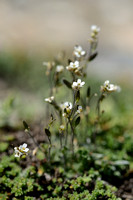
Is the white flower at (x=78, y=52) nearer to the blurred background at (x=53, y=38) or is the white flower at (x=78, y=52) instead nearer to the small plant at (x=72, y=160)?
the small plant at (x=72, y=160)

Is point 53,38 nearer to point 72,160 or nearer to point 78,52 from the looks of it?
point 78,52

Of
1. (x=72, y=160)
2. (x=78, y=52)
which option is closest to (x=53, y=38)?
(x=78, y=52)

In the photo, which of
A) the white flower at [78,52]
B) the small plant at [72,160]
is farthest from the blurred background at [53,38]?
the white flower at [78,52]

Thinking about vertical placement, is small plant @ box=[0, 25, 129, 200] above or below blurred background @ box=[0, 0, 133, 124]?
below

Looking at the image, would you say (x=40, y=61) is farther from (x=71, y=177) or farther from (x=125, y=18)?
(x=125, y=18)

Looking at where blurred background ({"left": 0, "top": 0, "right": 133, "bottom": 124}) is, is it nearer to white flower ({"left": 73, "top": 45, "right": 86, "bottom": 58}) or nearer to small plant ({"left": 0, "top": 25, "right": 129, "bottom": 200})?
small plant ({"left": 0, "top": 25, "right": 129, "bottom": 200})

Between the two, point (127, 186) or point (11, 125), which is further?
point (11, 125)

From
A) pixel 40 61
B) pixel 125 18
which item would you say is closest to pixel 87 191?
pixel 40 61

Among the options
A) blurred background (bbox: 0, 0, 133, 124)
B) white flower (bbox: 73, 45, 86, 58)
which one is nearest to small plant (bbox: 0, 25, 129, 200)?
white flower (bbox: 73, 45, 86, 58)
